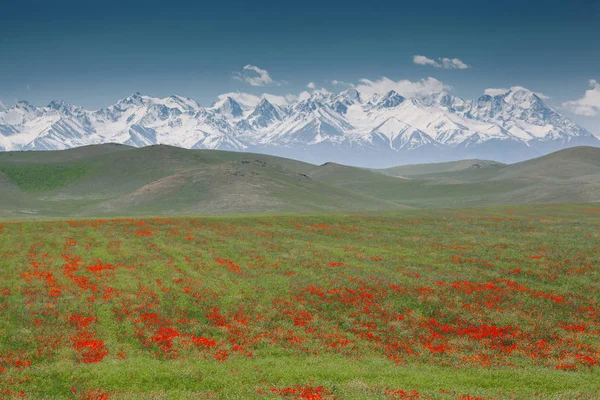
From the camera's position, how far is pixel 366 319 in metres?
32.2

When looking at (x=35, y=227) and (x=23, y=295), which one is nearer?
(x=23, y=295)

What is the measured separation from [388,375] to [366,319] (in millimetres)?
9154

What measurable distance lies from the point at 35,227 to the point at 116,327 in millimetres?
32443

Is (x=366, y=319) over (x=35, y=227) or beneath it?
beneath

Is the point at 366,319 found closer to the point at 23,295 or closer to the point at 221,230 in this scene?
the point at 23,295

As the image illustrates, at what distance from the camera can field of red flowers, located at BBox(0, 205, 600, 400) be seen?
2205 centimetres

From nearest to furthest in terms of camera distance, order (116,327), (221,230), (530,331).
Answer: (116,327) → (530,331) → (221,230)

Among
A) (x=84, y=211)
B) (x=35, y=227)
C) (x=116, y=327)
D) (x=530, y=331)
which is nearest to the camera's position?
(x=116, y=327)

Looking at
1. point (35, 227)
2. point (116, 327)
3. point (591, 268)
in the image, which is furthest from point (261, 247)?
point (591, 268)

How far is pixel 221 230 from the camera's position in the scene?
59312mm

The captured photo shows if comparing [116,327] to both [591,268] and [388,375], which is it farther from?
[591,268]

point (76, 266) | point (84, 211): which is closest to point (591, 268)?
point (76, 266)

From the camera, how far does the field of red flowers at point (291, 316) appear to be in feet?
72.3

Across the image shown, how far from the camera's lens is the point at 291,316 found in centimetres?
3225
